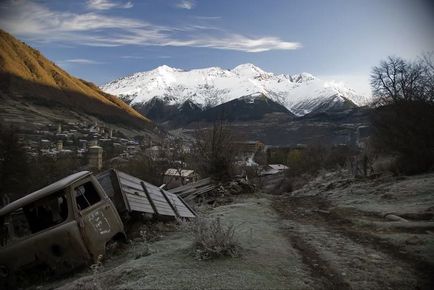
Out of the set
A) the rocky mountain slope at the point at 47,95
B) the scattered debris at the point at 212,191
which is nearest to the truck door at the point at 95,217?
the scattered debris at the point at 212,191

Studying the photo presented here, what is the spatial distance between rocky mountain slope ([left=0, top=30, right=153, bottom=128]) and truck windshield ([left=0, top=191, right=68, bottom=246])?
109377 mm

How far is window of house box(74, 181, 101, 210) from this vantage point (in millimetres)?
7665

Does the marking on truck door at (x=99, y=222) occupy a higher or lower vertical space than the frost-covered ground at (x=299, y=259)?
higher

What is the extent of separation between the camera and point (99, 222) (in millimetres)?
7340

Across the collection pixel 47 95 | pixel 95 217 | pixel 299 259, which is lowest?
pixel 299 259

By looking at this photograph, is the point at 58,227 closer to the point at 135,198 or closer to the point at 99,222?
the point at 99,222

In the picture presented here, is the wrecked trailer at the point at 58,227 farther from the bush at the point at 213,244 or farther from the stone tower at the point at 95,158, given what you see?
the stone tower at the point at 95,158

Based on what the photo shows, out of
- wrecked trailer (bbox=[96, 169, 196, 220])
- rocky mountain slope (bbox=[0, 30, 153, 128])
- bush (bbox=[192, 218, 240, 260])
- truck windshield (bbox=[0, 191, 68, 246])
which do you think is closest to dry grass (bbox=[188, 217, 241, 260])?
bush (bbox=[192, 218, 240, 260])

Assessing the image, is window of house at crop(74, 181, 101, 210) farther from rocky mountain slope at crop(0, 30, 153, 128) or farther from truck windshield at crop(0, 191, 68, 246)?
rocky mountain slope at crop(0, 30, 153, 128)

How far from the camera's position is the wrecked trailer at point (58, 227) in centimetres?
649

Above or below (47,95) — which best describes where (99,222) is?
below

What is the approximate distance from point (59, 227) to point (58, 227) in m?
0.02

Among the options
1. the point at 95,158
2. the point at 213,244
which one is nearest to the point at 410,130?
the point at 213,244

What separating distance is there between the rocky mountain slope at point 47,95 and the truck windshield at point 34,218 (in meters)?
109
